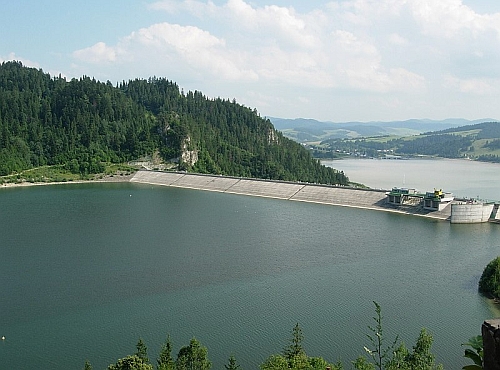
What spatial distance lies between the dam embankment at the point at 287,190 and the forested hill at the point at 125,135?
22.7ft

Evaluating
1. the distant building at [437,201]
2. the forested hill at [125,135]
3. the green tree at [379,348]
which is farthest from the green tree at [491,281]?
the forested hill at [125,135]

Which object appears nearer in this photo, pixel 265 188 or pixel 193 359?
pixel 193 359

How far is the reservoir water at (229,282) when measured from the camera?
20.3m

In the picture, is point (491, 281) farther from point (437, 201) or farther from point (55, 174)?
point (55, 174)

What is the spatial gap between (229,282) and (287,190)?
3589 cm

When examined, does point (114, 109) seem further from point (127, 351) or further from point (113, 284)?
point (127, 351)

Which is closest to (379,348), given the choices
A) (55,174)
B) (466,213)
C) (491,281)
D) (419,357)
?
(419,357)

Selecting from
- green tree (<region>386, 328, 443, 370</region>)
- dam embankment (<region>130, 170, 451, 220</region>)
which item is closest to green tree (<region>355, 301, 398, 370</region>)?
green tree (<region>386, 328, 443, 370</region>)

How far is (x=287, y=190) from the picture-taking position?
206 feet

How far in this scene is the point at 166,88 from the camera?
114 meters

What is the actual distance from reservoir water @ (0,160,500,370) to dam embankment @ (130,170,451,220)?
3.59 meters

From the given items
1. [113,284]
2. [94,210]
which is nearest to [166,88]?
[94,210]

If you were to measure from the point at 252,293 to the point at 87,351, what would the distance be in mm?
9000

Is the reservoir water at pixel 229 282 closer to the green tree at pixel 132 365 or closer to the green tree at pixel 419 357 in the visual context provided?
the green tree at pixel 419 357
